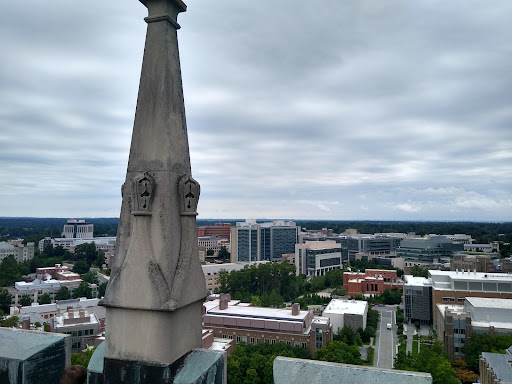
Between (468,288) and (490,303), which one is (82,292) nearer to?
(468,288)

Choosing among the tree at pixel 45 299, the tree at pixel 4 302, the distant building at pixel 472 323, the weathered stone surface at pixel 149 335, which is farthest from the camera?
the tree at pixel 45 299

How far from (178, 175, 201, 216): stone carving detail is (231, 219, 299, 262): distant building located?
394 ft

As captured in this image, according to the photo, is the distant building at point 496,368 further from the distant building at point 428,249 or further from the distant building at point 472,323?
the distant building at point 428,249

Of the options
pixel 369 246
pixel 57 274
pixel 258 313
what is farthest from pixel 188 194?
pixel 369 246

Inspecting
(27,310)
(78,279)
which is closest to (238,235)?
(78,279)

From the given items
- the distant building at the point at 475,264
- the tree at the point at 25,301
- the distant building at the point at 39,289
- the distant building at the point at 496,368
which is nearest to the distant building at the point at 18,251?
the distant building at the point at 39,289

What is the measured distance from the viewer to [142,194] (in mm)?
4621

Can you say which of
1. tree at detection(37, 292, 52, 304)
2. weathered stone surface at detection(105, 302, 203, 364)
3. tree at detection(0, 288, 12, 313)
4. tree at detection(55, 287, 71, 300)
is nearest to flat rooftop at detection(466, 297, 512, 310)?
weathered stone surface at detection(105, 302, 203, 364)

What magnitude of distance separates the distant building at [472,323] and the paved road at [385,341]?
6191 mm

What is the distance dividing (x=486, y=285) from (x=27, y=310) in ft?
211

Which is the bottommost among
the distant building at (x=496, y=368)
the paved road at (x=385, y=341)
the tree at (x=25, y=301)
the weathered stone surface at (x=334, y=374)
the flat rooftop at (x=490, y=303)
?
A: the paved road at (x=385, y=341)

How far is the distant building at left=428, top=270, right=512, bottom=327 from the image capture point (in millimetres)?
54219

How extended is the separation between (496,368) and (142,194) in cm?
3091

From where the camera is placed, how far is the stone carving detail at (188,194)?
4.79 metres
